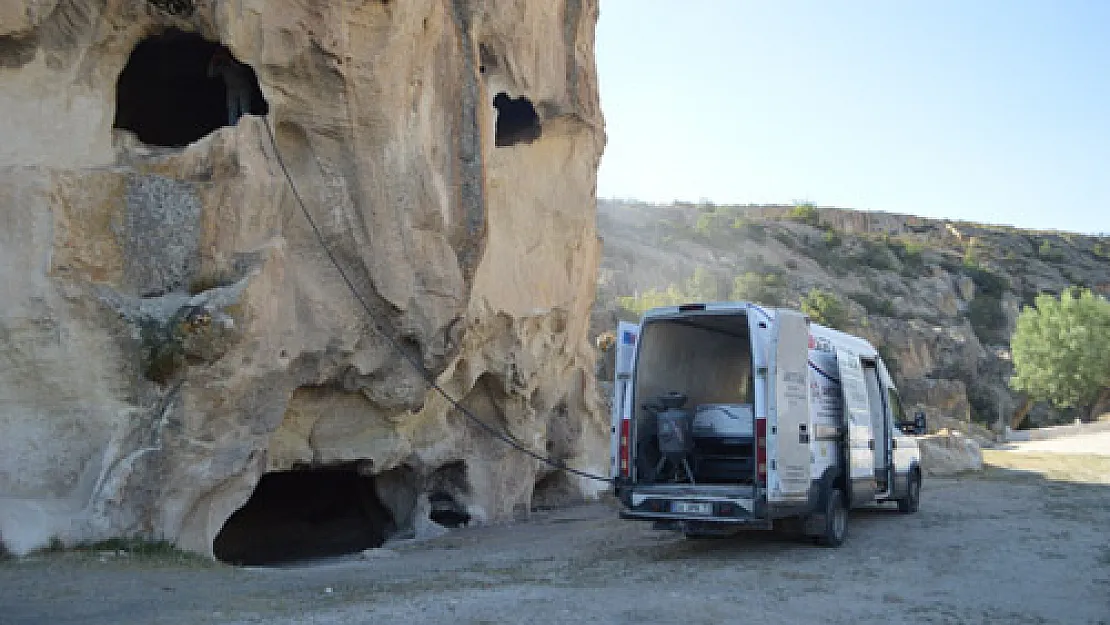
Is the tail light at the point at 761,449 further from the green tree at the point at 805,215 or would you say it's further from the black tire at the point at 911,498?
the green tree at the point at 805,215

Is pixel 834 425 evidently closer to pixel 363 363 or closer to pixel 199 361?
→ pixel 363 363

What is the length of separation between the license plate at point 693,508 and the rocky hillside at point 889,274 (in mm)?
19551

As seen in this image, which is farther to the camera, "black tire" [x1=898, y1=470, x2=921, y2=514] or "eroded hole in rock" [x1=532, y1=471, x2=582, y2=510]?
"eroded hole in rock" [x1=532, y1=471, x2=582, y2=510]

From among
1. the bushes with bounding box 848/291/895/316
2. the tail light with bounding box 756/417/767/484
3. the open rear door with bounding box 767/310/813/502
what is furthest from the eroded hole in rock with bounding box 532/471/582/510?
the bushes with bounding box 848/291/895/316

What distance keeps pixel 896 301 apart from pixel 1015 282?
19.9 m

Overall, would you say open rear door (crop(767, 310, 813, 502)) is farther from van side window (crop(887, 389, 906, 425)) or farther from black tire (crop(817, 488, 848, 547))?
van side window (crop(887, 389, 906, 425))

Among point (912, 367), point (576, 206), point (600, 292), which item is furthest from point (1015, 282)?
point (576, 206)

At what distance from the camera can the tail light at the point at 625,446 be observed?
33.2 ft

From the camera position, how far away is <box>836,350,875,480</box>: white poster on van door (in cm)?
1095

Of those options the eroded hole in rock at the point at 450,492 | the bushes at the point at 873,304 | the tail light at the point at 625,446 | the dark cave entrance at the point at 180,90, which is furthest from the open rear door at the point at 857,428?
the bushes at the point at 873,304

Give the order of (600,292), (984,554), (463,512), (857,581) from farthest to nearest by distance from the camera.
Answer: (600,292), (463,512), (984,554), (857,581)

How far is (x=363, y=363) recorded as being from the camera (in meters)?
11.5

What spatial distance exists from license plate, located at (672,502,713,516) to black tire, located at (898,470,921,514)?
5.56m

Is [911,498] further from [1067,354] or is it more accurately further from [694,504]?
[1067,354]
